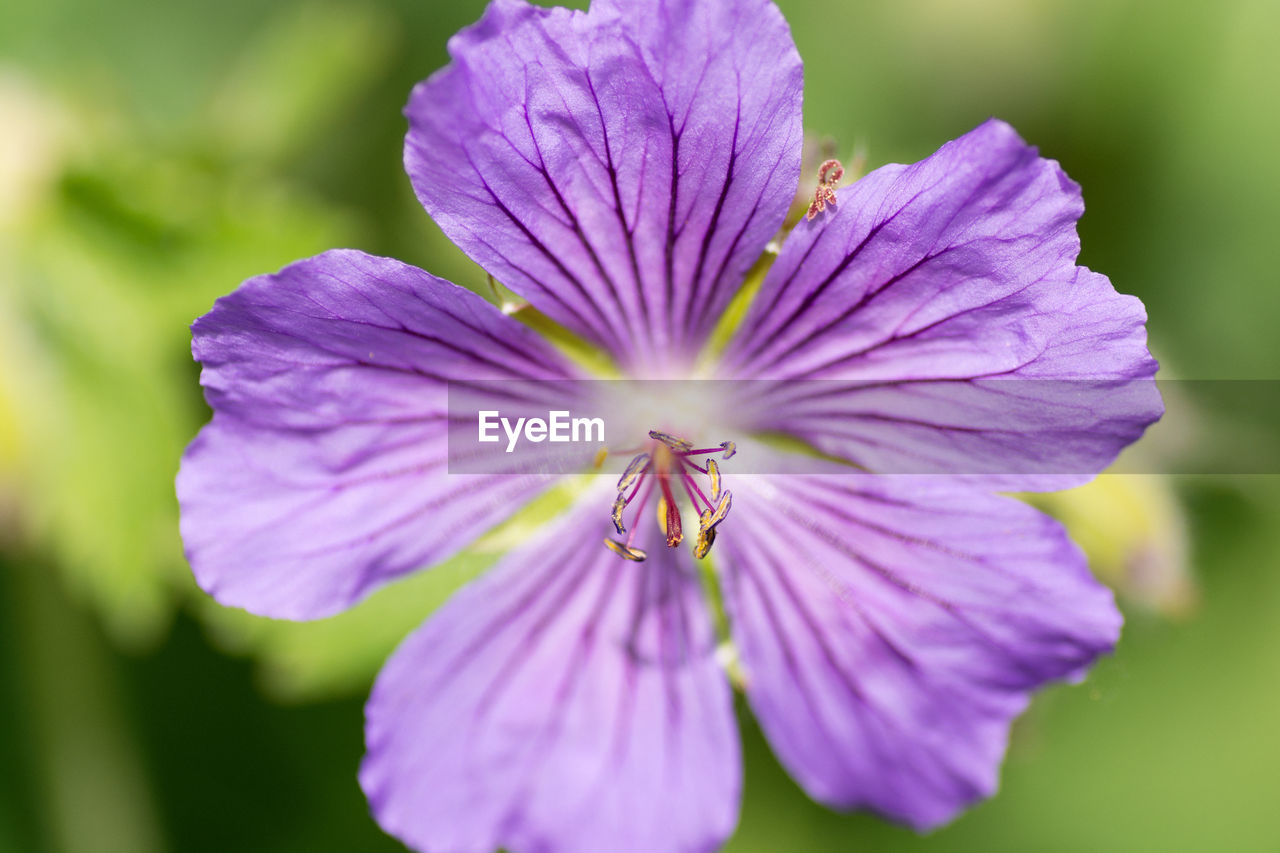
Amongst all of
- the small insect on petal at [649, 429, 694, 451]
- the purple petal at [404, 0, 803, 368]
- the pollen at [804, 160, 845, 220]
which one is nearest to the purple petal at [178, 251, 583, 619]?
the purple petal at [404, 0, 803, 368]

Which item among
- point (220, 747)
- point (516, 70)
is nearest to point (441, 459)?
point (516, 70)

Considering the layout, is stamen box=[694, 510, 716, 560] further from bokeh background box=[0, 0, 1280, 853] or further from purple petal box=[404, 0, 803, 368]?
bokeh background box=[0, 0, 1280, 853]

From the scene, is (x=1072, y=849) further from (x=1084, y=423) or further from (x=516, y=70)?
(x=516, y=70)

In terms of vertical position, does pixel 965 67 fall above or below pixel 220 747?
above

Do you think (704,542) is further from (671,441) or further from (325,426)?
(325,426)

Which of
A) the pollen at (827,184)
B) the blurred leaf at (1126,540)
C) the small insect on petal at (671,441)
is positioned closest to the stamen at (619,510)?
the small insect on petal at (671,441)

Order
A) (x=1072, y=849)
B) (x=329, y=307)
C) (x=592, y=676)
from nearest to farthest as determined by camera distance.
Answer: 1. (x=329, y=307)
2. (x=592, y=676)
3. (x=1072, y=849)

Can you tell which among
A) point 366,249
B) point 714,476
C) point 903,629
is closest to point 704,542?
point 714,476
